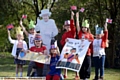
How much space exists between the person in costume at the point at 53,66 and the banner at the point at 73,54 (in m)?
0.12

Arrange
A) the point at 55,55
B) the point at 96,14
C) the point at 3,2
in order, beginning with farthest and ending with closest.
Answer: the point at 3,2 < the point at 96,14 < the point at 55,55

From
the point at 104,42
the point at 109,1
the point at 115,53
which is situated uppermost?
the point at 109,1

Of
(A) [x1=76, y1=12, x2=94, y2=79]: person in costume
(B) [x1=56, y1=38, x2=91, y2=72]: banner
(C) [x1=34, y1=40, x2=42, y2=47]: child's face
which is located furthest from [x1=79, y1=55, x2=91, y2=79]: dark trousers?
(C) [x1=34, y1=40, x2=42, y2=47]: child's face

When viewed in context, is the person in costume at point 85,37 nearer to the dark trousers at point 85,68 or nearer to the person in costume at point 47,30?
the dark trousers at point 85,68

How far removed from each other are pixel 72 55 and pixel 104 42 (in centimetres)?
148

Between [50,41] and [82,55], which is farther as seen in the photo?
[50,41]

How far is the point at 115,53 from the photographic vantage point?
1802 cm

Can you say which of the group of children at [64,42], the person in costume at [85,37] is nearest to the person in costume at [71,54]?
the group of children at [64,42]

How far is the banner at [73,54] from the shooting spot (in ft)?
26.3

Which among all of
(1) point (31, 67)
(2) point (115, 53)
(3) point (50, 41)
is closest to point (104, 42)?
(3) point (50, 41)

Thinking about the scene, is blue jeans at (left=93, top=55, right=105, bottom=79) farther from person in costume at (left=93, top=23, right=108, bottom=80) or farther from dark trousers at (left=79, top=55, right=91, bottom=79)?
dark trousers at (left=79, top=55, right=91, bottom=79)

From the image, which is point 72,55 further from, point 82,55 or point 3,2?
point 3,2

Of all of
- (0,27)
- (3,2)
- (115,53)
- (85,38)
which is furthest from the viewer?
(0,27)

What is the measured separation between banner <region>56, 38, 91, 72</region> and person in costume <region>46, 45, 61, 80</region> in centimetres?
12
